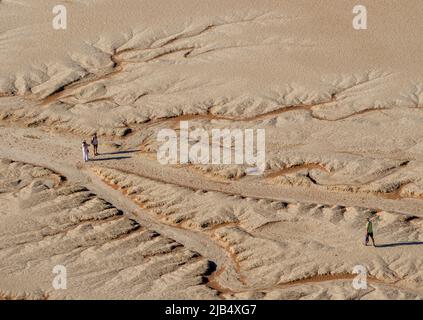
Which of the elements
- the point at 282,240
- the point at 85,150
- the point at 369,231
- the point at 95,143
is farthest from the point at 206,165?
the point at 369,231

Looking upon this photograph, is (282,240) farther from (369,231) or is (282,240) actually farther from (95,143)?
(95,143)

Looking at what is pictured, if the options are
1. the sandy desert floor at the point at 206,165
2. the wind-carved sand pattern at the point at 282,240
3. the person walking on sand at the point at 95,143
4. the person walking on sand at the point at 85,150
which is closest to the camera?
the wind-carved sand pattern at the point at 282,240

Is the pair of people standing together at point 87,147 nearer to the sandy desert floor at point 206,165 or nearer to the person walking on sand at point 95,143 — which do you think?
the person walking on sand at point 95,143

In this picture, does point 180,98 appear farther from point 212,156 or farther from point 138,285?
point 138,285

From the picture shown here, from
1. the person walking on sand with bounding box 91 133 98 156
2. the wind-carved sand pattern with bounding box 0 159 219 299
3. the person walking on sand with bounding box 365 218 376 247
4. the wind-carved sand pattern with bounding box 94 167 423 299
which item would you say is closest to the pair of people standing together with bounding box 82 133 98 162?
the person walking on sand with bounding box 91 133 98 156

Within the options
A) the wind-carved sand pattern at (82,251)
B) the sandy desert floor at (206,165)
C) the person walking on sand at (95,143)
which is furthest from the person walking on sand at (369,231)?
the person walking on sand at (95,143)
